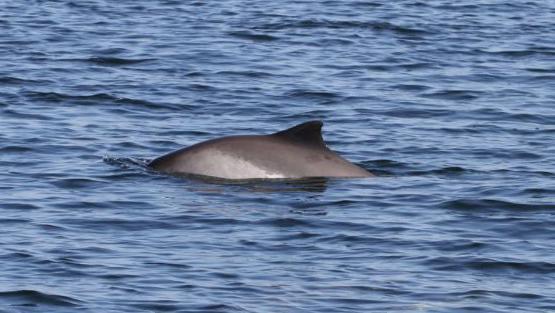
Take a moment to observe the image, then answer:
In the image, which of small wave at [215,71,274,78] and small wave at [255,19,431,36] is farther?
small wave at [255,19,431,36]

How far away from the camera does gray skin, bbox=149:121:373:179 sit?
1792 centimetres

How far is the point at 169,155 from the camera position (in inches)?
724

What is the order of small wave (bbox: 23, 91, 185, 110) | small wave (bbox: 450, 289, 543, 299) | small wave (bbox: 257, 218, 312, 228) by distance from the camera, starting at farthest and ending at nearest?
small wave (bbox: 23, 91, 185, 110)
small wave (bbox: 257, 218, 312, 228)
small wave (bbox: 450, 289, 543, 299)

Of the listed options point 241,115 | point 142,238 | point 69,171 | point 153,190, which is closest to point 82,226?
point 142,238

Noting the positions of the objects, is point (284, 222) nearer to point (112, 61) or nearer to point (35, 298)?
point (35, 298)

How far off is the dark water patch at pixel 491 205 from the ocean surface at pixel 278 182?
0.13ft

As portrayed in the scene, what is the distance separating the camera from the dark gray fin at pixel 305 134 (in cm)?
1766

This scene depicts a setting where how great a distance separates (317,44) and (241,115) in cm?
839

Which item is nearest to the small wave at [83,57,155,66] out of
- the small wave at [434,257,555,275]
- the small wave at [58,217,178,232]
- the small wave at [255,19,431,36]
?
the small wave at [255,19,431,36]

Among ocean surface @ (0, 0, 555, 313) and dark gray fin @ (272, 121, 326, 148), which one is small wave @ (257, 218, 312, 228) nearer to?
ocean surface @ (0, 0, 555, 313)

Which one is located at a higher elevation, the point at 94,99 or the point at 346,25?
the point at 94,99

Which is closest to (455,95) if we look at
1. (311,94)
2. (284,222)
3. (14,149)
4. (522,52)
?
(311,94)

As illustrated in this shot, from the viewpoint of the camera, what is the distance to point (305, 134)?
1778 cm

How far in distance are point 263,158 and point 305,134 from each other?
536 millimetres
